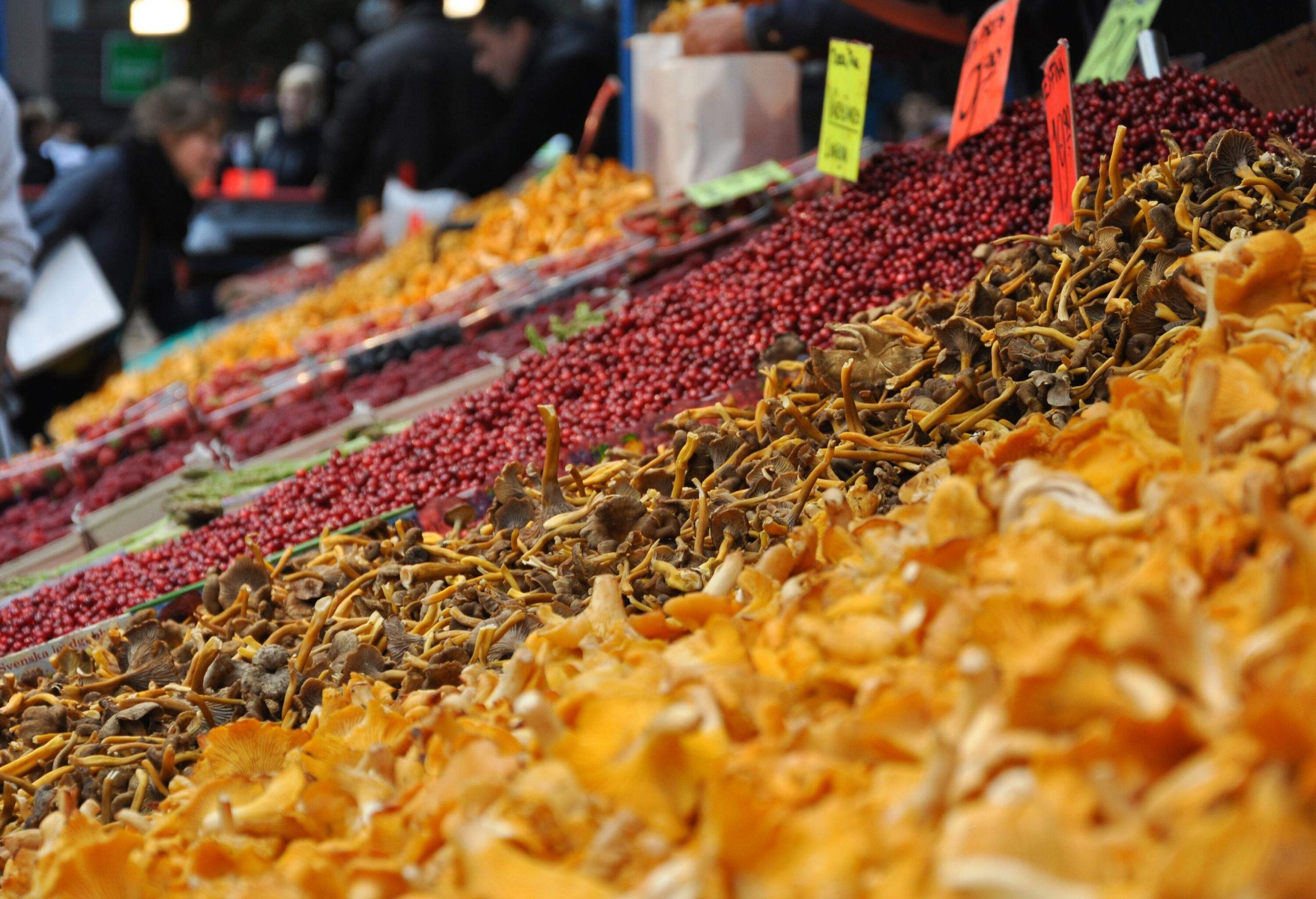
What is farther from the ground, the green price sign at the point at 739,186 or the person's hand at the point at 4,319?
the green price sign at the point at 739,186

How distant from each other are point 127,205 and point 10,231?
155cm

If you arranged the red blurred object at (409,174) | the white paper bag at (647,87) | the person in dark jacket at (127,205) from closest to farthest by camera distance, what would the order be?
1. the white paper bag at (647,87)
2. the person in dark jacket at (127,205)
3. the red blurred object at (409,174)

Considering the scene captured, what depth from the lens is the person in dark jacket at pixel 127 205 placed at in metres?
5.30

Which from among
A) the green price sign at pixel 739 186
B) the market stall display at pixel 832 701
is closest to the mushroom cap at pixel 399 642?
the market stall display at pixel 832 701

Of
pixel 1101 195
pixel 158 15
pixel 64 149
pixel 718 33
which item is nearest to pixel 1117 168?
pixel 1101 195

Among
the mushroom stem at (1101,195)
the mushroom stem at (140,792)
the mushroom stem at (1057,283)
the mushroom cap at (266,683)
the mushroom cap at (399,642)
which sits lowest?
the mushroom stem at (140,792)

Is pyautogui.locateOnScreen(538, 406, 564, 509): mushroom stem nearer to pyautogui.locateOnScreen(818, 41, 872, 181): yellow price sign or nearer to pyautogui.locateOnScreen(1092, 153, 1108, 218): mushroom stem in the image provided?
pyautogui.locateOnScreen(1092, 153, 1108, 218): mushroom stem

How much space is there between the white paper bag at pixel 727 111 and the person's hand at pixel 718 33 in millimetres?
36

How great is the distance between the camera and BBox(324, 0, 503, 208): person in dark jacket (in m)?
6.34

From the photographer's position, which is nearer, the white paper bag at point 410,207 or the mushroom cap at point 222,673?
the mushroom cap at point 222,673

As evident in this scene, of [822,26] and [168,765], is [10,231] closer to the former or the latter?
[822,26]

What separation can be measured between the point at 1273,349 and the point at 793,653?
52 centimetres

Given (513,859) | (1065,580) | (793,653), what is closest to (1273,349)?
(1065,580)

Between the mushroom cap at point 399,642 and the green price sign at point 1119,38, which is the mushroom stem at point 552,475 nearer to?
the mushroom cap at point 399,642
